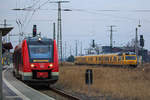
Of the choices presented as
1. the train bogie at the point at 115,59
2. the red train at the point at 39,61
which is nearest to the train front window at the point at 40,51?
the red train at the point at 39,61

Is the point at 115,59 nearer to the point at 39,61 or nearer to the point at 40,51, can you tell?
the point at 40,51

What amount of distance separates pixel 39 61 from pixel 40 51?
0.70 meters

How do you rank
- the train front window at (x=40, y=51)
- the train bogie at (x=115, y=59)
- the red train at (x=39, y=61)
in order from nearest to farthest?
→ the red train at (x=39, y=61)
the train front window at (x=40, y=51)
the train bogie at (x=115, y=59)

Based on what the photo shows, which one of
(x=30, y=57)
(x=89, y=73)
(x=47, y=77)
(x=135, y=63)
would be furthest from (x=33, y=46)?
(x=135, y=63)

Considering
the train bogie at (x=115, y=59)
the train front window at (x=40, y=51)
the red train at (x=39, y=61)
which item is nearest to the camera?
the red train at (x=39, y=61)

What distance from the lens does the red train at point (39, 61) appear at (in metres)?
17.5

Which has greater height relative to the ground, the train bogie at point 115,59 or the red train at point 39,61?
the red train at point 39,61

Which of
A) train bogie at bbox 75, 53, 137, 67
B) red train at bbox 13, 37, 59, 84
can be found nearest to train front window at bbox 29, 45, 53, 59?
red train at bbox 13, 37, 59, 84

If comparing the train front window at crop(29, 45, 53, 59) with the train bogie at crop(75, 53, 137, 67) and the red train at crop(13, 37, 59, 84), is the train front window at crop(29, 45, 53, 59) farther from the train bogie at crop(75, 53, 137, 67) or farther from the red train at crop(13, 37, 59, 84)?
the train bogie at crop(75, 53, 137, 67)

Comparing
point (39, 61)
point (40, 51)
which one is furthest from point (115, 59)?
point (39, 61)

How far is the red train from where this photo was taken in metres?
17.5

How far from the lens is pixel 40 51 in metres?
18.1

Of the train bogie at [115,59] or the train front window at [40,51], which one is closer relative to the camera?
the train front window at [40,51]

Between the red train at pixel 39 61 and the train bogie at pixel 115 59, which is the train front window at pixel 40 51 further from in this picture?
the train bogie at pixel 115 59
